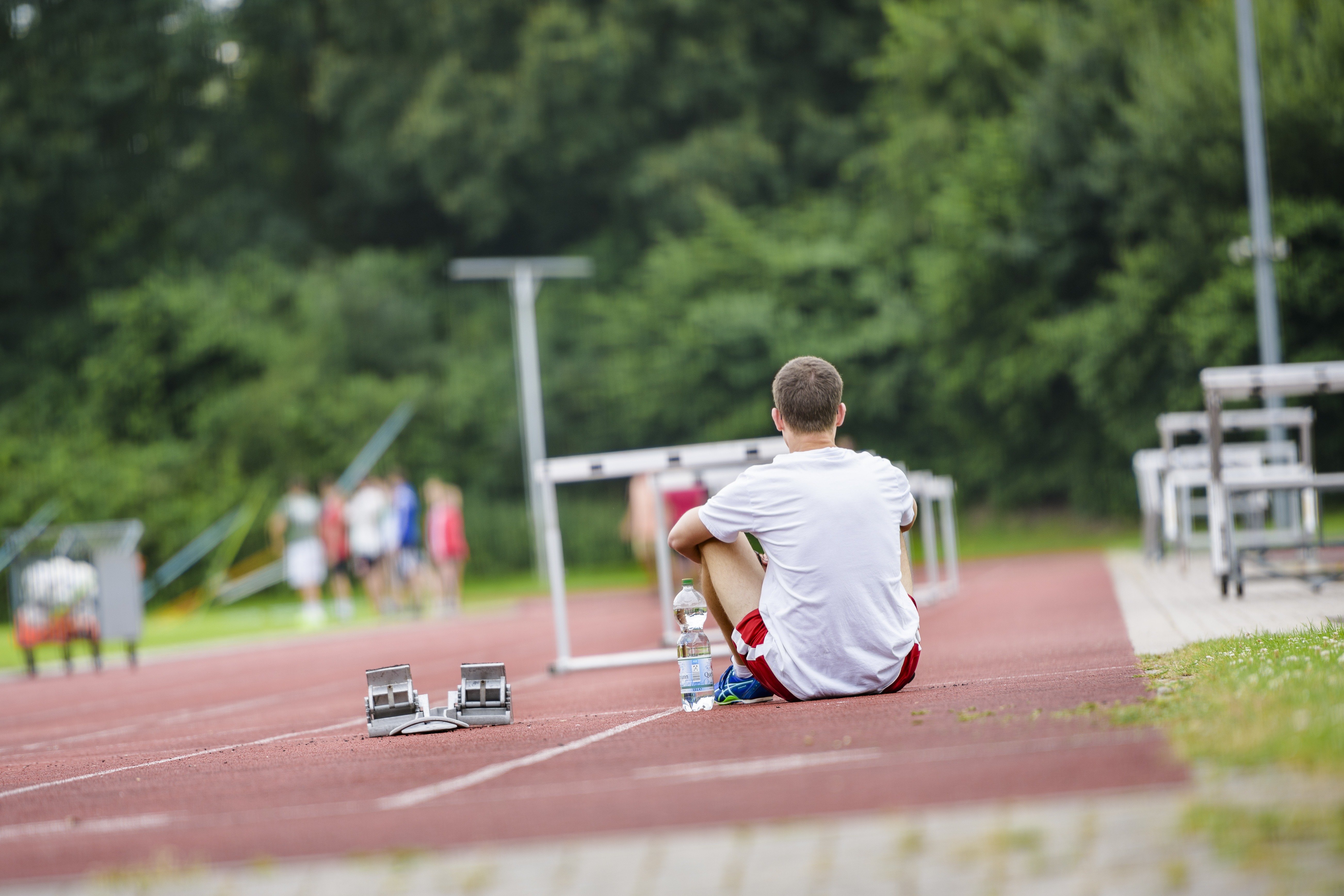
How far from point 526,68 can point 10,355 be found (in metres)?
16.5

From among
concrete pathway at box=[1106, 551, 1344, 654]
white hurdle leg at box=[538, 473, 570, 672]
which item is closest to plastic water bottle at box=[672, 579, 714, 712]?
concrete pathway at box=[1106, 551, 1344, 654]

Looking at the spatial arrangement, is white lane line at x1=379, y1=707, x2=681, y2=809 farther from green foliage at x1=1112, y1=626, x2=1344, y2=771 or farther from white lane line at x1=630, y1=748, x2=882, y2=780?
green foliage at x1=1112, y1=626, x2=1344, y2=771

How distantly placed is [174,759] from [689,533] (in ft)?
8.50

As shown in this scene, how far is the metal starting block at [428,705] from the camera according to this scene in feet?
21.3

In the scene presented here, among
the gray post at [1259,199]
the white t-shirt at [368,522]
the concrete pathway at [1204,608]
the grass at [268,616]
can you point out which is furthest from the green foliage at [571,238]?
the concrete pathway at [1204,608]

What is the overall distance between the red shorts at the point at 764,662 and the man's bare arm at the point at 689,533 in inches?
14.2

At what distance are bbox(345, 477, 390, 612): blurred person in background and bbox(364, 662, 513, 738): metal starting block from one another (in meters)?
16.7

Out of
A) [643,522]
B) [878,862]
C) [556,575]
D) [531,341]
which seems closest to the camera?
[878,862]

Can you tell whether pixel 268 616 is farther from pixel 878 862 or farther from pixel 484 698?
pixel 878 862

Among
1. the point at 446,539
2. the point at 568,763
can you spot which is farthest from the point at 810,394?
the point at 446,539

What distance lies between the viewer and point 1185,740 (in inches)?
160

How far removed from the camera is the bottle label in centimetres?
630

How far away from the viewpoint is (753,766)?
445 cm

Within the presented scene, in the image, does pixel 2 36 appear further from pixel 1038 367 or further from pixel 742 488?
pixel 742 488
